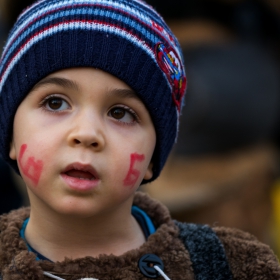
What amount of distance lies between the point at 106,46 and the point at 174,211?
9.79ft

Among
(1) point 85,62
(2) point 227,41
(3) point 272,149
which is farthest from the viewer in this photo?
(3) point 272,149

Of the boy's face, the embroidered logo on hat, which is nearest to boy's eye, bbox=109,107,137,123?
the boy's face

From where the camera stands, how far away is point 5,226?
2.00 metres

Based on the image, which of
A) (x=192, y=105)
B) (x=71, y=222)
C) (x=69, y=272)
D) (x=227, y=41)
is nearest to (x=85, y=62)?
(x=71, y=222)

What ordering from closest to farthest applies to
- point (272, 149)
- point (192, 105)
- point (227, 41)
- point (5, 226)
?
point (5, 226) → point (192, 105) → point (227, 41) → point (272, 149)

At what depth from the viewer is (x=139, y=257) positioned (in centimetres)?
190

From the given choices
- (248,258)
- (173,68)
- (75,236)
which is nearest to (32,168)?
(75,236)

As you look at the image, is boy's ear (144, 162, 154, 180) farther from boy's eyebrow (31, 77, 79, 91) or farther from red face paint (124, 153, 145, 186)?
boy's eyebrow (31, 77, 79, 91)

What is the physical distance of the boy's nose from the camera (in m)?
1.73

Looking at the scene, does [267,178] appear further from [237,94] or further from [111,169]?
[111,169]

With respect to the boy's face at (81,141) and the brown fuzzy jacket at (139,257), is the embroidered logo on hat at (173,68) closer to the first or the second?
the boy's face at (81,141)

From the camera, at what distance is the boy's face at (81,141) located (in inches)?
69.1

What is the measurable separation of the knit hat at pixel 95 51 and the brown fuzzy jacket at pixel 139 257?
11.7 inches

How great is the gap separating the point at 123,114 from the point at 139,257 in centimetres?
47
